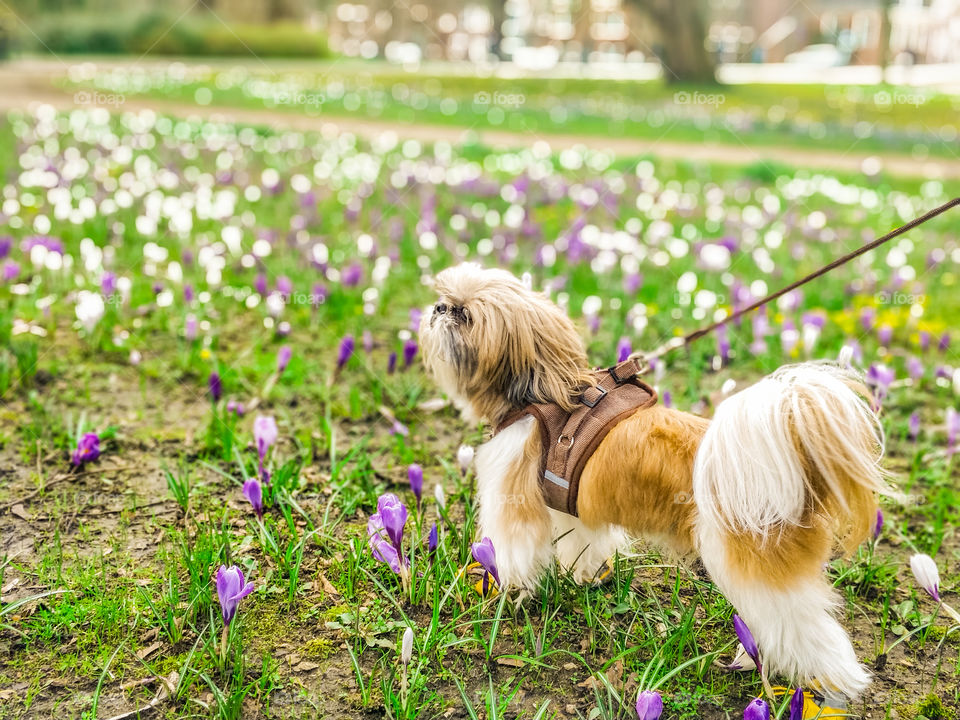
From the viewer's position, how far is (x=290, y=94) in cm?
2009

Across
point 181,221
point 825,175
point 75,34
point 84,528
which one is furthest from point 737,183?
point 75,34

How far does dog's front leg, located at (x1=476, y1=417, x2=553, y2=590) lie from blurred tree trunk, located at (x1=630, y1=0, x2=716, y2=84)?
84.4 feet

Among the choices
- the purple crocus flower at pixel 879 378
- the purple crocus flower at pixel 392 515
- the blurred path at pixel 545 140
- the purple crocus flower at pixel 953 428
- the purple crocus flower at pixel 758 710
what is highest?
the blurred path at pixel 545 140

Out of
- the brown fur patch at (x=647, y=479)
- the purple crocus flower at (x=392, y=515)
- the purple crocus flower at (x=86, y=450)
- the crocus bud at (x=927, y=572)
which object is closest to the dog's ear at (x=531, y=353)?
the brown fur patch at (x=647, y=479)

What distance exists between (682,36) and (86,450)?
89.4 ft

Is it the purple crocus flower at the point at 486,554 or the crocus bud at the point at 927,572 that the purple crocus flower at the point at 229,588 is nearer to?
the purple crocus flower at the point at 486,554

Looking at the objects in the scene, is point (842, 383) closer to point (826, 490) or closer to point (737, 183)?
point (826, 490)

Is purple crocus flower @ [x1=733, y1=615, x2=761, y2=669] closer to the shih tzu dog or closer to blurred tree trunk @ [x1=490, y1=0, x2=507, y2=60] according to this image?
the shih tzu dog

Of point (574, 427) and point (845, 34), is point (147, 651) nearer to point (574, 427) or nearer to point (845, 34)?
point (574, 427)

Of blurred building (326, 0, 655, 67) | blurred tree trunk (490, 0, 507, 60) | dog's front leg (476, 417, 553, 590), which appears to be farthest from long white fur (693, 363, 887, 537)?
blurred building (326, 0, 655, 67)

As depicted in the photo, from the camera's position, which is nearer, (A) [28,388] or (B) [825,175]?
(A) [28,388]

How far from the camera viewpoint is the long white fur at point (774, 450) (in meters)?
2.52

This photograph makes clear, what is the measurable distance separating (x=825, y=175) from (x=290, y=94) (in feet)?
42.3

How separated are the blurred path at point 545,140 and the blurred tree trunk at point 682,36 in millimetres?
12330
